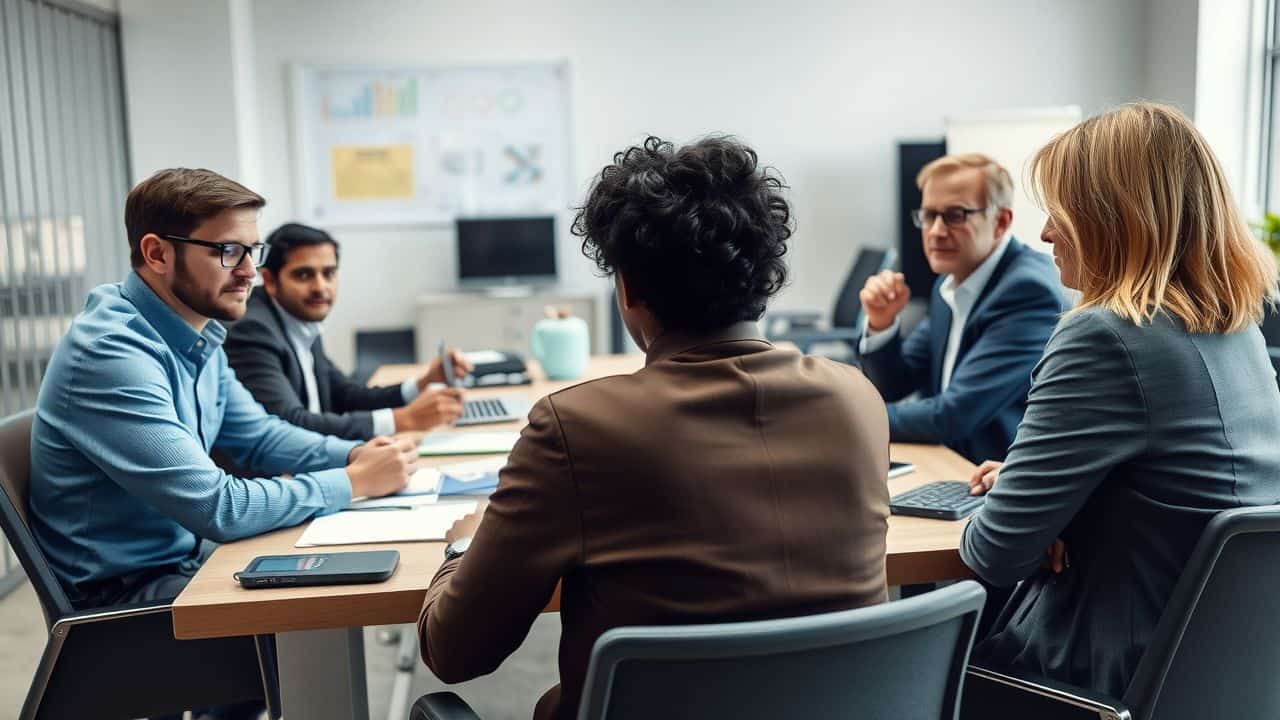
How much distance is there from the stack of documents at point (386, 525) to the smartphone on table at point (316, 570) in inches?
4.3

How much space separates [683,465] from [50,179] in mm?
3809

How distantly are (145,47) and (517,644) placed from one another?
187 inches

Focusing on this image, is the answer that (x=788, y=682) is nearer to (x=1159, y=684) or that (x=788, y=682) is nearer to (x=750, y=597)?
(x=750, y=597)

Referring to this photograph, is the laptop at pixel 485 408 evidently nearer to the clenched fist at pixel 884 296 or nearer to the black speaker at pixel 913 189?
the clenched fist at pixel 884 296

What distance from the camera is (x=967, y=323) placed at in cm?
235

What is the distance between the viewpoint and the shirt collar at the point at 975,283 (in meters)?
2.40

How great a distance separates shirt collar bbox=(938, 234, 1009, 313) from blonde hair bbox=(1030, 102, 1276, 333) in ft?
3.32

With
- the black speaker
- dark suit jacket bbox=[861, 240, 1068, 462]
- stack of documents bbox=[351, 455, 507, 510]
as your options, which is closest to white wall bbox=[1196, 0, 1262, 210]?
the black speaker

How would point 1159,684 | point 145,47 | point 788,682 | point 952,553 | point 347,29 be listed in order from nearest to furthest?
point 788,682 < point 1159,684 < point 952,553 < point 145,47 < point 347,29

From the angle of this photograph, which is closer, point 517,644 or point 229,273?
point 517,644

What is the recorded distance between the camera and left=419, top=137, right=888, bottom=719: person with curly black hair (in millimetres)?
1016

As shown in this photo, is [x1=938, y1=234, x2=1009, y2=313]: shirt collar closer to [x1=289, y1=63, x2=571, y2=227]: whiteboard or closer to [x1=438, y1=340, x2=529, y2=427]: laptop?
[x1=438, y1=340, x2=529, y2=427]: laptop

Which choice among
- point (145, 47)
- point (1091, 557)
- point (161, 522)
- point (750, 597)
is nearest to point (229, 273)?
point (161, 522)

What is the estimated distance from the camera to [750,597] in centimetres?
102
